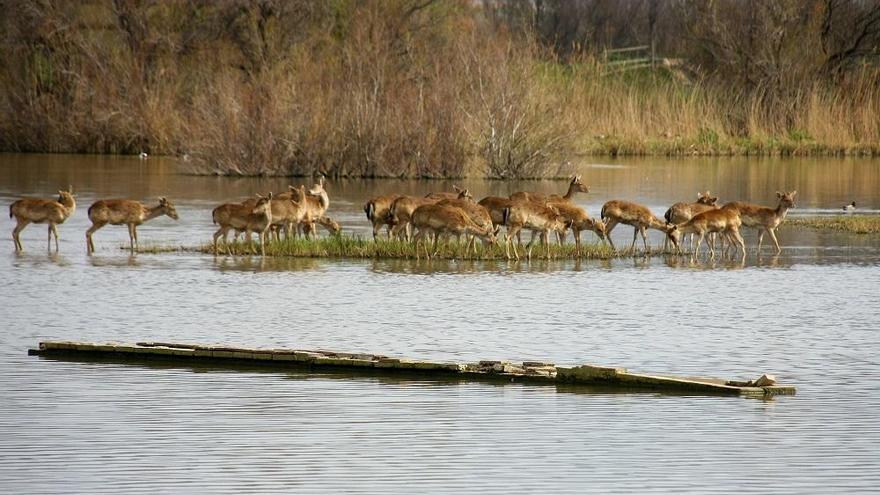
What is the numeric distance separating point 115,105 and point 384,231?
2335 cm

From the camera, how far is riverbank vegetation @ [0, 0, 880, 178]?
1437 inches

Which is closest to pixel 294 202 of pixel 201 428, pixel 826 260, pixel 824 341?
pixel 826 260

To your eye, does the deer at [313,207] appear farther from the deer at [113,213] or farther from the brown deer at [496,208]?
the brown deer at [496,208]

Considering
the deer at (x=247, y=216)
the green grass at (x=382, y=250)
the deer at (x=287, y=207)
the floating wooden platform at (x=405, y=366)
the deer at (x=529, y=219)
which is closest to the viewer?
the floating wooden platform at (x=405, y=366)

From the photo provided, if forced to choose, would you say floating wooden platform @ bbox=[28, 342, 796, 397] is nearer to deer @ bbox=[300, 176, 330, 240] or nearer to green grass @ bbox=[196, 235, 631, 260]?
green grass @ bbox=[196, 235, 631, 260]

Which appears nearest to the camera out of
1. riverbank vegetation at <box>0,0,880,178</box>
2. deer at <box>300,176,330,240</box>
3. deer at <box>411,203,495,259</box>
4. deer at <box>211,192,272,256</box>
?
deer at <box>411,203,495,259</box>

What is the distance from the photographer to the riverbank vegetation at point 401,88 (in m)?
36.5

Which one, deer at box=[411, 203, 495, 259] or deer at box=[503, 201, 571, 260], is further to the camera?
deer at box=[503, 201, 571, 260]

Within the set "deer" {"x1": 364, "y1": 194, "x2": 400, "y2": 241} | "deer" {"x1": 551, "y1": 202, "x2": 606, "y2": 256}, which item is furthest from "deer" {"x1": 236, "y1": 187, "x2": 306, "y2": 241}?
"deer" {"x1": 551, "y1": 202, "x2": 606, "y2": 256}

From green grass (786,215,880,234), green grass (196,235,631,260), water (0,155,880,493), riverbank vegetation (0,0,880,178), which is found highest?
riverbank vegetation (0,0,880,178)

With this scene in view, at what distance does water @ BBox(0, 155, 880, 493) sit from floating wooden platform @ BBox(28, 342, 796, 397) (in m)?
0.16

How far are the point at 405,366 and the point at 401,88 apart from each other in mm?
25545

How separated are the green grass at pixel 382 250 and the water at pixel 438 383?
0.29m

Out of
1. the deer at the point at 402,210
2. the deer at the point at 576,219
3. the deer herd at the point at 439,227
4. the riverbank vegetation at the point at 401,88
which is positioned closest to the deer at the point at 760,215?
the deer herd at the point at 439,227
